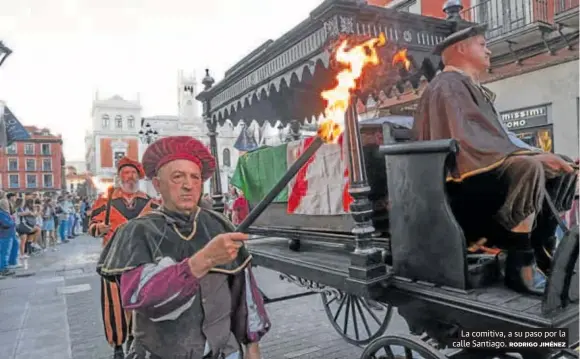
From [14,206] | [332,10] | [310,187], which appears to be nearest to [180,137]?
[332,10]

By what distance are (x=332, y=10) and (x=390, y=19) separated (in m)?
0.60

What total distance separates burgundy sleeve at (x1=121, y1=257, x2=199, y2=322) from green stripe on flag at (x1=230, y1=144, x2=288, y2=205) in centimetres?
308

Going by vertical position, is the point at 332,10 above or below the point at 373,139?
above

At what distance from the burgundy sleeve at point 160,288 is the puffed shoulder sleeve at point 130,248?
4 centimetres

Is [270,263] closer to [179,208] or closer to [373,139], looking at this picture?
[373,139]

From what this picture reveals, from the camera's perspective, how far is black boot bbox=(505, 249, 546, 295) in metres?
2.27

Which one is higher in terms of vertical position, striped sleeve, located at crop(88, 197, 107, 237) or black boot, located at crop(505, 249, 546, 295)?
striped sleeve, located at crop(88, 197, 107, 237)

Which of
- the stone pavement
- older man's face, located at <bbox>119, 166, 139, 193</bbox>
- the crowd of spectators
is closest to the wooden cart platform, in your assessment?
the stone pavement

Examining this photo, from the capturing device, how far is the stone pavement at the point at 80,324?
15.3ft

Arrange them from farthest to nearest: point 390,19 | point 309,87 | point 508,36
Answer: point 508,36
point 309,87
point 390,19

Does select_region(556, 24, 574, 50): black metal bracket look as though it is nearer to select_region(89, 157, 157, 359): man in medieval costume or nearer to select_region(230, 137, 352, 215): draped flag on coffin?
select_region(230, 137, 352, 215): draped flag on coffin

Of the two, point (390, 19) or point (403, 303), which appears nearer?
point (403, 303)

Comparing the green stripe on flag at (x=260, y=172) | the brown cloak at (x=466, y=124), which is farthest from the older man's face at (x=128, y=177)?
the brown cloak at (x=466, y=124)

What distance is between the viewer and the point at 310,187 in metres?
4.34
